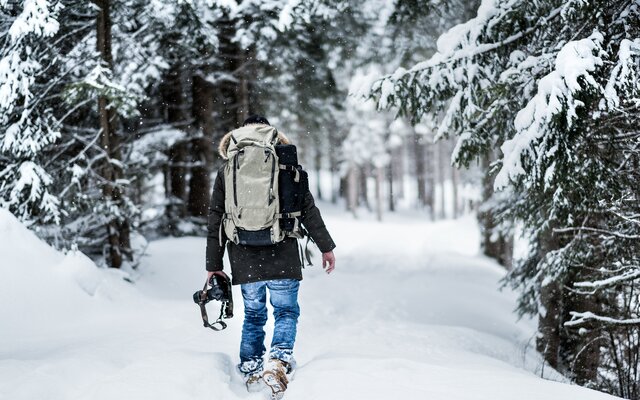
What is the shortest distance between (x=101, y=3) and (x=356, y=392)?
7.49 metres

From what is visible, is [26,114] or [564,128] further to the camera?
[26,114]

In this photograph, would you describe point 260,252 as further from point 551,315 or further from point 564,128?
point 551,315

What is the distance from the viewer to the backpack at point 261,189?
165 inches

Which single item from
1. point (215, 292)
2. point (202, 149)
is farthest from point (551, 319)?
point (202, 149)

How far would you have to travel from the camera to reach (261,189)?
13.7ft

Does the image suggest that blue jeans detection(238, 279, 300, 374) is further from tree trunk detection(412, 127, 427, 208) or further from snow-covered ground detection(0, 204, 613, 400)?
tree trunk detection(412, 127, 427, 208)

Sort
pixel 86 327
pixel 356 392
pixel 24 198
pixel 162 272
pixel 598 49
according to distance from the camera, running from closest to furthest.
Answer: pixel 356 392 < pixel 598 49 < pixel 86 327 < pixel 24 198 < pixel 162 272

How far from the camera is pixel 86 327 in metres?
5.96

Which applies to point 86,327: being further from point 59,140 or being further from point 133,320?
point 59,140

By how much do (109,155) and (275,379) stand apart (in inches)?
238

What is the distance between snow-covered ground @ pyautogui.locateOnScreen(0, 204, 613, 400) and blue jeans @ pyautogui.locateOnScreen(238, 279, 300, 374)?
206 millimetres

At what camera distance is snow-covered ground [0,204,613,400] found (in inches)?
151

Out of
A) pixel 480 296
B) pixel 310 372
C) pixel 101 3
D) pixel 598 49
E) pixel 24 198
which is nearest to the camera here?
pixel 310 372

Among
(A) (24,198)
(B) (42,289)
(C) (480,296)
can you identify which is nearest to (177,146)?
(A) (24,198)
